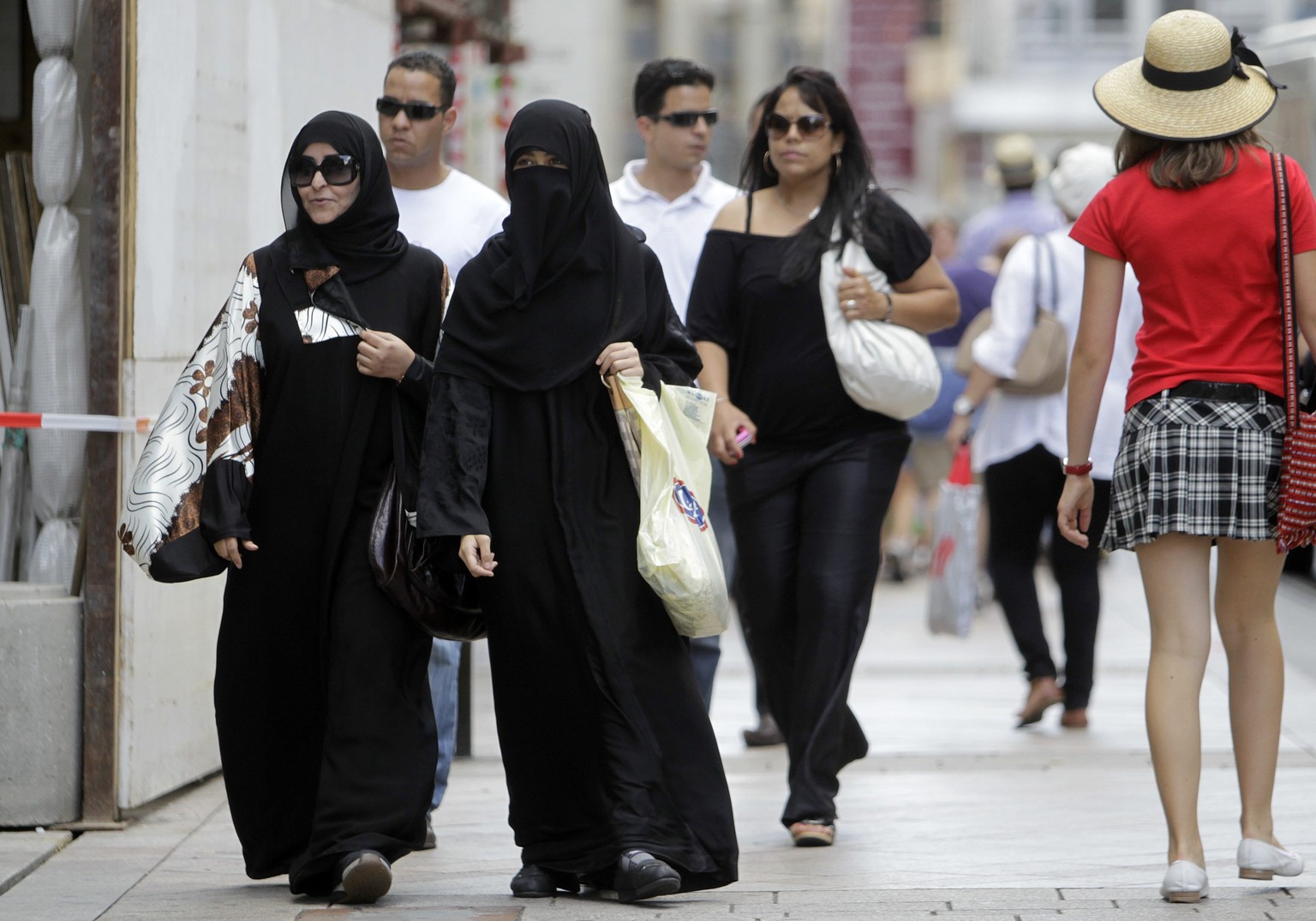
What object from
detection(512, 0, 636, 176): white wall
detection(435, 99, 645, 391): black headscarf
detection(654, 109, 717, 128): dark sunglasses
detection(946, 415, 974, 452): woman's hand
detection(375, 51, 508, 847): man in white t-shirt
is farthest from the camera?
detection(512, 0, 636, 176): white wall

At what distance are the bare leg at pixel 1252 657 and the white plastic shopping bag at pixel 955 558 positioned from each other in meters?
3.01

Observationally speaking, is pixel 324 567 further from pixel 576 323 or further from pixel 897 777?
pixel 897 777

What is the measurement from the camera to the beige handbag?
7.47 m

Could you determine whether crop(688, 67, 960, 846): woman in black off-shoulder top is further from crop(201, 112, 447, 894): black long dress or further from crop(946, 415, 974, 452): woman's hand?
crop(946, 415, 974, 452): woman's hand

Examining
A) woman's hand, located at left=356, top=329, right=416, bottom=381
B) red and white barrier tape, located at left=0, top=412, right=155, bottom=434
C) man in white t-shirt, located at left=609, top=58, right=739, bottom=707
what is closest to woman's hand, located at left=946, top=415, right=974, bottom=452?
man in white t-shirt, located at left=609, top=58, right=739, bottom=707

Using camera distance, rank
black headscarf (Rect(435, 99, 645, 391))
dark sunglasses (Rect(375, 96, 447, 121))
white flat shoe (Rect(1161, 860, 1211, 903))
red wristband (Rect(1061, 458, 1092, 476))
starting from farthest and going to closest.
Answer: dark sunglasses (Rect(375, 96, 447, 121)) → red wristband (Rect(1061, 458, 1092, 476)) → black headscarf (Rect(435, 99, 645, 391)) → white flat shoe (Rect(1161, 860, 1211, 903))

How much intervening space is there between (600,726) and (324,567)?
73cm

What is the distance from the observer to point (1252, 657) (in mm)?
4672

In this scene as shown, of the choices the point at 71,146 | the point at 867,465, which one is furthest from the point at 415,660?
the point at 71,146

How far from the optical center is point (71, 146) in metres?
5.66

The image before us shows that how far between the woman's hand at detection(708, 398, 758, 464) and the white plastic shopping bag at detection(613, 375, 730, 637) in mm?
810

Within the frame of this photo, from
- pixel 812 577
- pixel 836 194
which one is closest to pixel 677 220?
pixel 836 194

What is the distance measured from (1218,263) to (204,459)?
91.0 inches

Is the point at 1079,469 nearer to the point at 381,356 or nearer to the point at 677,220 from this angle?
the point at 381,356
